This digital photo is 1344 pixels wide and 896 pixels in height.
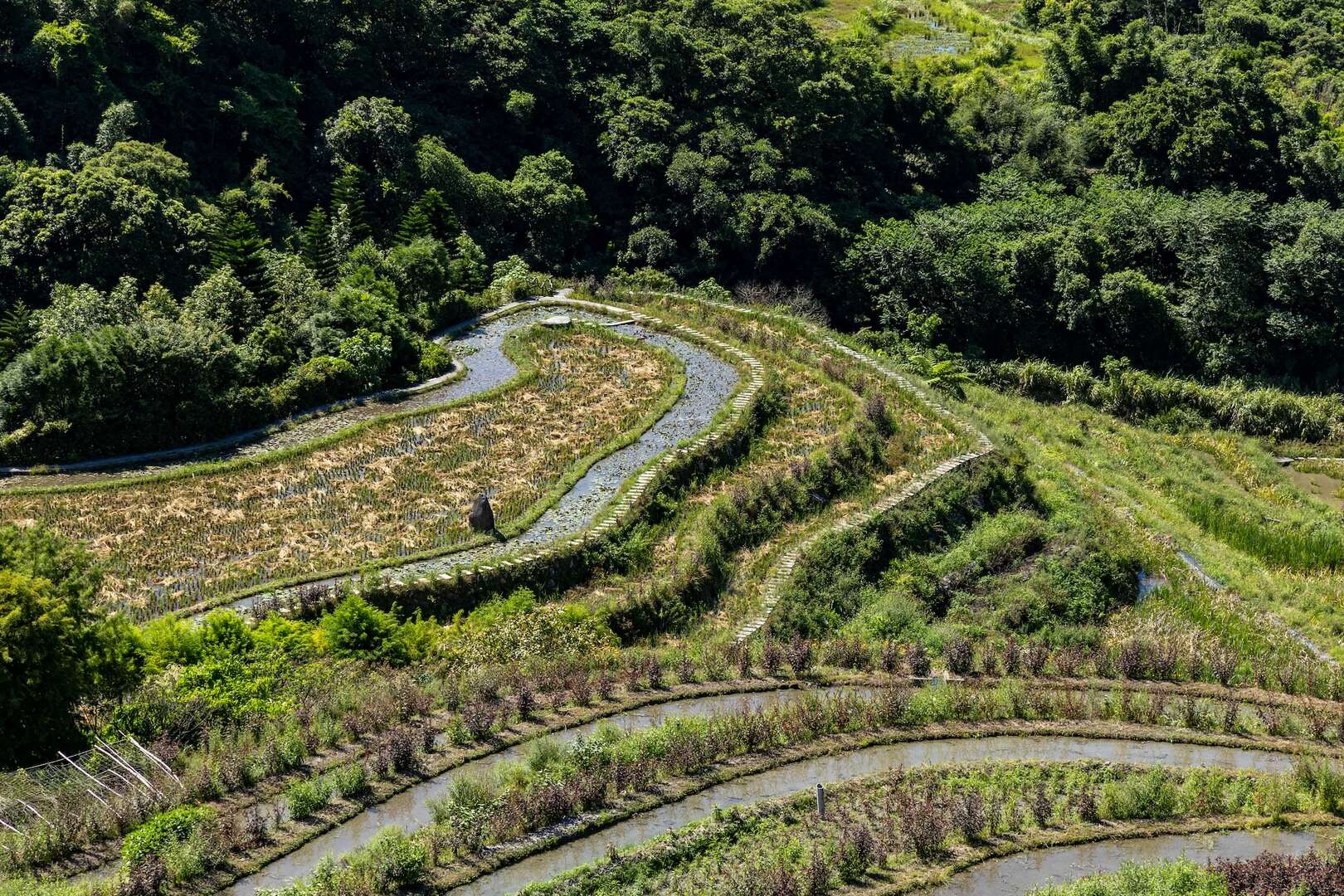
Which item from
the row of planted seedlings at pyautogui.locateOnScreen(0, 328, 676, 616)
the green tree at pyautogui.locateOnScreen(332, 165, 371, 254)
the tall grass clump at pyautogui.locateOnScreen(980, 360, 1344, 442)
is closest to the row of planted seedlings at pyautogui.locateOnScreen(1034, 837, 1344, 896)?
the row of planted seedlings at pyautogui.locateOnScreen(0, 328, 676, 616)

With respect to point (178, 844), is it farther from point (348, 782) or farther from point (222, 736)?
point (222, 736)

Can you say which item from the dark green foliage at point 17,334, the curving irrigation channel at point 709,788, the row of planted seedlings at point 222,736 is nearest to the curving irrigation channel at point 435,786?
the curving irrigation channel at point 709,788

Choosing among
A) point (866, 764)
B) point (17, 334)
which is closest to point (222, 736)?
point (866, 764)

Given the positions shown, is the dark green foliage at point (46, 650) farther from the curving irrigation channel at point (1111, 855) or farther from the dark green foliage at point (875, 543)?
the curving irrigation channel at point (1111, 855)

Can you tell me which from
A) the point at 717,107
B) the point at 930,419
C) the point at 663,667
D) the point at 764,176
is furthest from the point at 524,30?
the point at 663,667

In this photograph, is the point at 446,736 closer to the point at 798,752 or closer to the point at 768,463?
the point at 798,752
